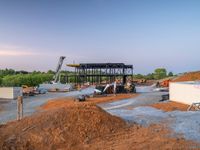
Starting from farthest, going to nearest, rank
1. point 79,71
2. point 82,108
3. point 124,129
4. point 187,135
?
point 79,71 < point 82,108 < point 124,129 < point 187,135

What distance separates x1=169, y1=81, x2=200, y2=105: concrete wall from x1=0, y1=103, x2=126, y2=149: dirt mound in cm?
1397

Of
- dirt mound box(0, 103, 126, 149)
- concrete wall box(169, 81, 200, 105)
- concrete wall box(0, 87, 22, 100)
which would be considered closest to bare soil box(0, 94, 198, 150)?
dirt mound box(0, 103, 126, 149)

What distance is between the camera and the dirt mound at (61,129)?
14102 mm

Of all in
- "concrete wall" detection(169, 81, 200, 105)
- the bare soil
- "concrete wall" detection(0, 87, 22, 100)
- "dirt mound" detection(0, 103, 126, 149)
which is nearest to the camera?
the bare soil

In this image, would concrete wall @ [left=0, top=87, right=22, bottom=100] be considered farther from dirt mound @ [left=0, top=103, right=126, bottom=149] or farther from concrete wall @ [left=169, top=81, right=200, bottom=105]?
dirt mound @ [left=0, top=103, right=126, bottom=149]

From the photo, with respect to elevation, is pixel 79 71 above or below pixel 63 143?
above

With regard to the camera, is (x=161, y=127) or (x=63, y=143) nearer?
(x=63, y=143)

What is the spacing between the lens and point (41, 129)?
15.2 metres

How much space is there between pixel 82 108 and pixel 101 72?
196 feet

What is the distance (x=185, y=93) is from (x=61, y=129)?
19.1m

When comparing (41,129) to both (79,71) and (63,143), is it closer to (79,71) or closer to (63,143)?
(63,143)

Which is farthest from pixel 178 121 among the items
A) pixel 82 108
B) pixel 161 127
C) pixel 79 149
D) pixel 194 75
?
pixel 194 75

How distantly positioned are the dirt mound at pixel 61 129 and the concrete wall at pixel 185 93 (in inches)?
550

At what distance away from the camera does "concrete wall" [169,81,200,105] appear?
28931mm
